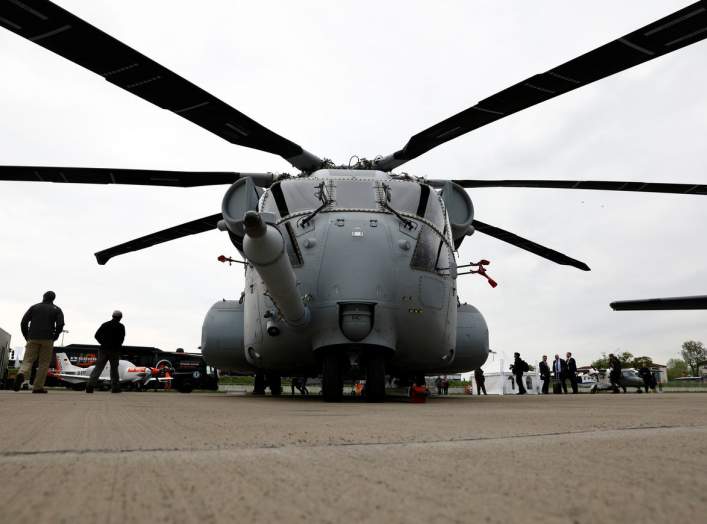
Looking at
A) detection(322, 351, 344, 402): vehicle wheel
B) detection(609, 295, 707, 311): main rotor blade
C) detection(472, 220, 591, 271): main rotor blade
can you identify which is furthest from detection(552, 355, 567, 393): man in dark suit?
detection(322, 351, 344, 402): vehicle wheel

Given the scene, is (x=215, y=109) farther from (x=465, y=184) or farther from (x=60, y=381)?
(x=60, y=381)

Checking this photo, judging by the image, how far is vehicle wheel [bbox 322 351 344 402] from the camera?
616cm

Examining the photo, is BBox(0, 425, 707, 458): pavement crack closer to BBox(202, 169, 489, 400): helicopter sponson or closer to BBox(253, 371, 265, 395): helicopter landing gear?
BBox(202, 169, 489, 400): helicopter sponson

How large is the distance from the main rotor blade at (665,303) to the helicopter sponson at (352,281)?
6.10 meters

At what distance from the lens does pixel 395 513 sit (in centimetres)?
84

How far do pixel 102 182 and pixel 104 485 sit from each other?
7072 mm

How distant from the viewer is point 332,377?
6199 millimetres

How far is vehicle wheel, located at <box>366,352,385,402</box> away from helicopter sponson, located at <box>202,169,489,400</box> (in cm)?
1

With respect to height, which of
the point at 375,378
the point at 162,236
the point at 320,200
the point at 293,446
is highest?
the point at 162,236

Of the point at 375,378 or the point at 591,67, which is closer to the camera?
the point at 591,67

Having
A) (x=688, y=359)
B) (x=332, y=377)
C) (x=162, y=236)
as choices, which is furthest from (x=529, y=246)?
(x=688, y=359)

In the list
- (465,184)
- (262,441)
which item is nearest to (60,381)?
(465,184)

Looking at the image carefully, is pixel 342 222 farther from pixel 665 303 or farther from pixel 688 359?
pixel 688 359

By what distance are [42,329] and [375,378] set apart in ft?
18.0
